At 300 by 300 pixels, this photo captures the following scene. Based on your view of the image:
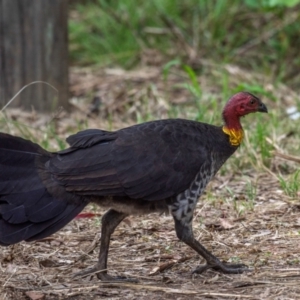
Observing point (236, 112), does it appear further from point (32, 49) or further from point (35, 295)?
point (32, 49)

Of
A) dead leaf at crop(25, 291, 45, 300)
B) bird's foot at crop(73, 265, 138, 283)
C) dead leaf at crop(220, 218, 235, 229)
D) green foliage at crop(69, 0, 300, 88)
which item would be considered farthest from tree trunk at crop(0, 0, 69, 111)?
dead leaf at crop(25, 291, 45, 300)

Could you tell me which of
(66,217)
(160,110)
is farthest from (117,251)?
(160,110)

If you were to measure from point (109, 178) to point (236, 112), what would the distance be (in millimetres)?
1083

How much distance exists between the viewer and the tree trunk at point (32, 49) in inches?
301

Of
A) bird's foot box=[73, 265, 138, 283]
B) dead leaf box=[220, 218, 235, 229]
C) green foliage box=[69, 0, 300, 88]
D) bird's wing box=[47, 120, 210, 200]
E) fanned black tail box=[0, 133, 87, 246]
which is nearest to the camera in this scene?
fanned black tail box=[0, 133, 87, 246]

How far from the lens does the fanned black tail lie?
4.19 meters

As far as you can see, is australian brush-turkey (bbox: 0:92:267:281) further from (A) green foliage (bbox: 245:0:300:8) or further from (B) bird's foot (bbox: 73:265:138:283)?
(A) green foliage (bbox: 245:0:300:8)

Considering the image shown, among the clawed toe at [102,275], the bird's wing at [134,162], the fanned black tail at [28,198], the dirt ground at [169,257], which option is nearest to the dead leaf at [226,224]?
the dirt ground at [169,257]

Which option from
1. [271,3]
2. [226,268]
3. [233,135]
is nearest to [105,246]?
[226,268]

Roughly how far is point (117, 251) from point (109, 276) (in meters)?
0.57

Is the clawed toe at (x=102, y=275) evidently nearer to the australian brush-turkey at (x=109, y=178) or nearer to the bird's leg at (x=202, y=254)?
the australian brush-turkey at (x=109, y=178)

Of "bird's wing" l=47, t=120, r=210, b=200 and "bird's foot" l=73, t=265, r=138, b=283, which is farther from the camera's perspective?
"bird's foot" l=73, t=265, r=138, b=283

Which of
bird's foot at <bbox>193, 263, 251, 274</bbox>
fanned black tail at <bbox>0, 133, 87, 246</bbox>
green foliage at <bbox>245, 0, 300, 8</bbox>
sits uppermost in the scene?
green foliage at <bbox>245, 0, 300, 8</bbox>

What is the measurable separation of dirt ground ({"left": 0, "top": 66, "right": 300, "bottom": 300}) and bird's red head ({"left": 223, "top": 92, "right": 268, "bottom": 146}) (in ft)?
2.29
